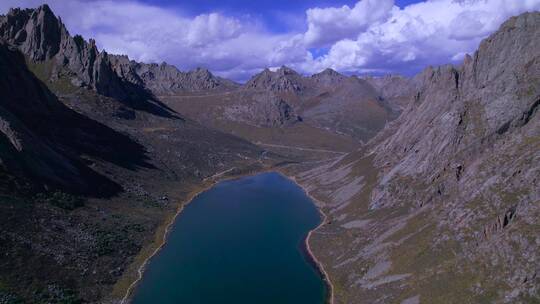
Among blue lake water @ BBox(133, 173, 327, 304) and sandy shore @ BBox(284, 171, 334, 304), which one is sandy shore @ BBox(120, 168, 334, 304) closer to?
sandy shore @ BBox(284, 171, 334, 304)

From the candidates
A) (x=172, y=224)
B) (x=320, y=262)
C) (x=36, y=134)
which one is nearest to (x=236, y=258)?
(x=320, y=262)

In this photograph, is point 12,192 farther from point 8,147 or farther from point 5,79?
point 5,79

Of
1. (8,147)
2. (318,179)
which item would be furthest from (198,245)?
(318,179)

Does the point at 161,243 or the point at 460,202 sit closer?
the point at 460,202

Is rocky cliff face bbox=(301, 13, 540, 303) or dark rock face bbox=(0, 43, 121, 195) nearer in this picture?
rocky cliff face bbox=(301, 13, 540, 303)

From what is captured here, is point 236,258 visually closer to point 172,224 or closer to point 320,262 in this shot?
point 320,262

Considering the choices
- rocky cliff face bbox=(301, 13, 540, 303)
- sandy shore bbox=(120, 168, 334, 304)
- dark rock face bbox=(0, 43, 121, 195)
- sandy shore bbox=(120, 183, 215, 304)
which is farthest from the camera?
dark rock face bbox=(0, 43, 121, 195)

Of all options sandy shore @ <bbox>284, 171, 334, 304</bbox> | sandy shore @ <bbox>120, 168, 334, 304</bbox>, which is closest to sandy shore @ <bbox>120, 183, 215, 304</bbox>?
sandy shore @ <bbox>120, 168, 334, 304</bbox>

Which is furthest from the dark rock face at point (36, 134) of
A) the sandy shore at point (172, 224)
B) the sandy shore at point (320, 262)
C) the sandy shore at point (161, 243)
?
the sandy shore at point (320, 262)
